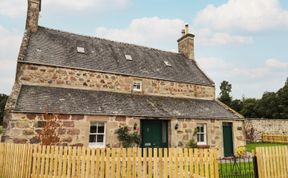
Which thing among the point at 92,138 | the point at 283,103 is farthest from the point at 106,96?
the point at 283,103

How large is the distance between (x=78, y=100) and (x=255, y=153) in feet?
31.6

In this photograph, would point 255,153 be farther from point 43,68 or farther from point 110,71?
point 43,68

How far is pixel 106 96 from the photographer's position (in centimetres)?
1437

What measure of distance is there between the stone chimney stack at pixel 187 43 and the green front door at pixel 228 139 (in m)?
8.61

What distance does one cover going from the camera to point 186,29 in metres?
21.9

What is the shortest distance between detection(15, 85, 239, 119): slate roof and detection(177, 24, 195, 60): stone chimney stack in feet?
22.0

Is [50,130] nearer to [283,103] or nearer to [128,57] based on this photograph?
[128,57]

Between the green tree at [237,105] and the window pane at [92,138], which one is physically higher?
the green tree at [237,105]

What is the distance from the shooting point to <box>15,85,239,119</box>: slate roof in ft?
37.5

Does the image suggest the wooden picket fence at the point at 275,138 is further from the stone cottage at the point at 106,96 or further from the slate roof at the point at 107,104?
the slate roof at the point at 107,104

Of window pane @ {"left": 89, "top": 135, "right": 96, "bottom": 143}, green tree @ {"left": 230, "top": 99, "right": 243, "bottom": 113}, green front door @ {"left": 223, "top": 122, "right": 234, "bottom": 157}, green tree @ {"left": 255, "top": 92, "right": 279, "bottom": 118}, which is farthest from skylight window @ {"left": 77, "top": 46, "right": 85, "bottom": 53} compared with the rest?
green tree @ {"left": 255, "top": 92, "right": 279, "bottom": 118}

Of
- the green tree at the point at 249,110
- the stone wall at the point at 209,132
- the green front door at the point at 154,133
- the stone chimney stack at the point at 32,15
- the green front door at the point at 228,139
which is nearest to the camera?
→ the green front door at the point at 154,133

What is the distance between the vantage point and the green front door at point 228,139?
52.6 ft

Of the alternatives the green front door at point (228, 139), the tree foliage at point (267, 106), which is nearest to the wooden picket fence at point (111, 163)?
the green front door at point (228, 139)
